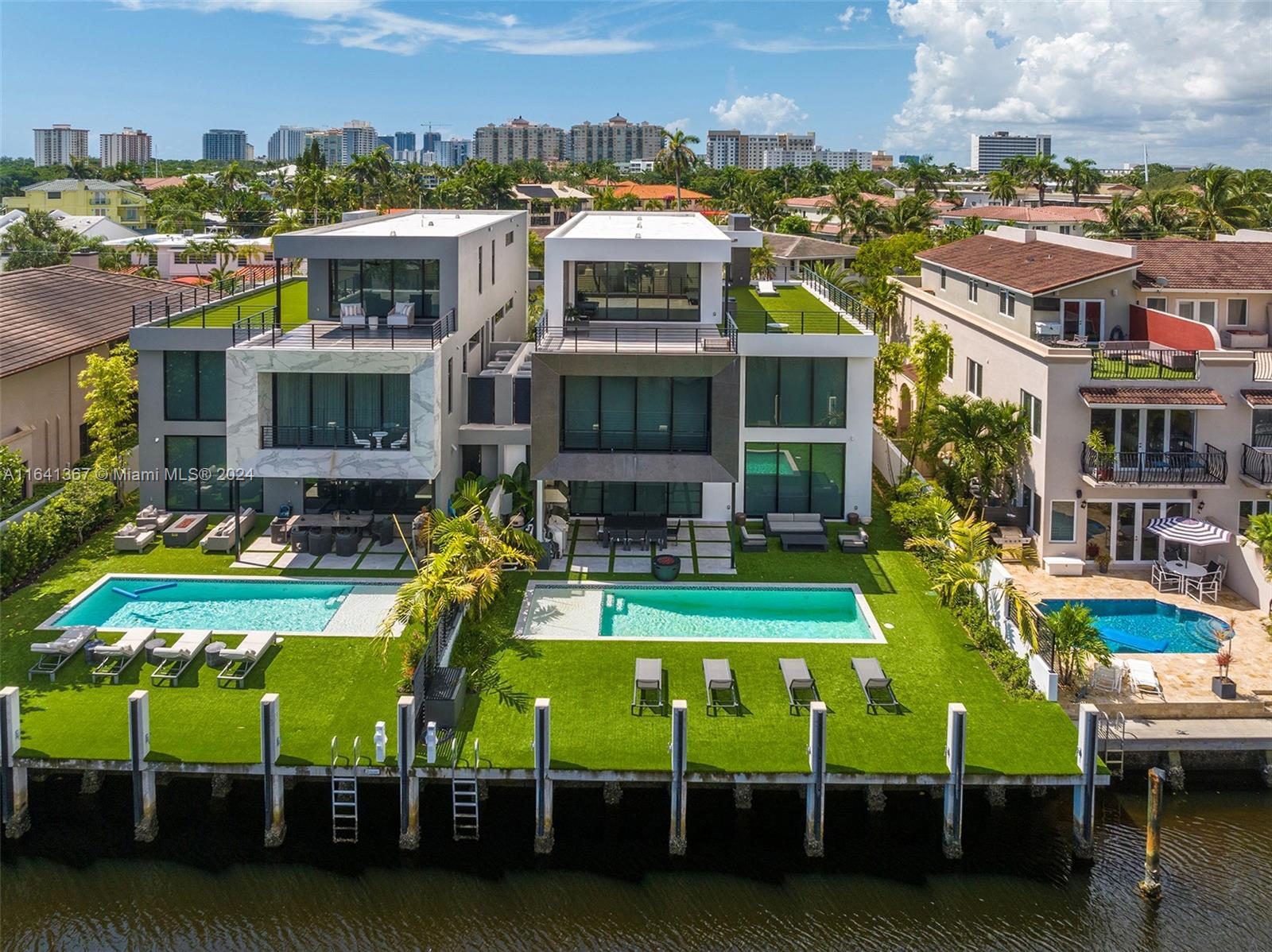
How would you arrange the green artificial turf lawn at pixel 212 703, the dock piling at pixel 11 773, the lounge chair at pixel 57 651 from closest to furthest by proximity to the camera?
1. the dock piling at pixel 11 773
2. the green artificial turf lawn at pixel 212 703
3. the lounge chair at pixel 57 651

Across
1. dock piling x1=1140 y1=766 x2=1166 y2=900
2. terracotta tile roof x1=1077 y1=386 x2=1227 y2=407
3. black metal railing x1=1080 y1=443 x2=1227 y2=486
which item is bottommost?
dock piling x1=1140 y1=766 x2=1166 y2=900

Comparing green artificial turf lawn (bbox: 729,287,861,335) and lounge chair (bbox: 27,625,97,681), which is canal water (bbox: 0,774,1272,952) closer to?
lounge chair (bbox: 27,625,97,681)

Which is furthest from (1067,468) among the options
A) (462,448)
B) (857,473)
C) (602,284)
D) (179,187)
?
(179,187)

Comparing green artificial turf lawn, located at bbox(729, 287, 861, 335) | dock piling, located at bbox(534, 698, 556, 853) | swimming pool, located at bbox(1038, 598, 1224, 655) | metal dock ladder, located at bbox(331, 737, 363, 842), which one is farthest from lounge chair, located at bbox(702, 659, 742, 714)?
green artificial turf lawn, located at bbox(729, 287, 861, 335)

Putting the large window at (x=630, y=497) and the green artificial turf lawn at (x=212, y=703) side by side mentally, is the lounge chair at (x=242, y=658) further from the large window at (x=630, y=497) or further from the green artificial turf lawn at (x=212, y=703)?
the large window at (x=630, y=497)

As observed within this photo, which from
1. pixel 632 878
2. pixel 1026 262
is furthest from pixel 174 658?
pixel 1026 262

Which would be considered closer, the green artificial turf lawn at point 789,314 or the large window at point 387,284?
the large window at point 387,284

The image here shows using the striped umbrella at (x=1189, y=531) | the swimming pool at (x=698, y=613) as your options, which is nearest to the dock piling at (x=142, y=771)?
the swimming pool at (x=698, y=613)

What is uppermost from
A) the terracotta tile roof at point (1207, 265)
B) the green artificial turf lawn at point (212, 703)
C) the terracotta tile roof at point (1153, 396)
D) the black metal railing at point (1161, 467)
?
the terracotta tile roof at point (1207, 265)

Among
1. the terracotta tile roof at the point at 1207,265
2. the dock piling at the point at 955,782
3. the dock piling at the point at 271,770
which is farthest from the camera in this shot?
the terracotta tile roof at the point at 1207,265
